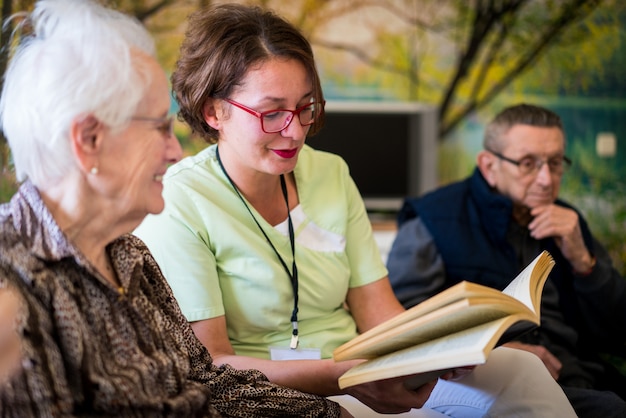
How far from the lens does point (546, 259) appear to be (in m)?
1.55

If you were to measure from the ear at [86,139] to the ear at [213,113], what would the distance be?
→ 68cm

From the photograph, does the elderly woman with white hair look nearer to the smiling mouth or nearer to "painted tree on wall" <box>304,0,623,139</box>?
the smiling mouth

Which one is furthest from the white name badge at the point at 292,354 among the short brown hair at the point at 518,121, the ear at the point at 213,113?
the short brown hair at the point at 518,121

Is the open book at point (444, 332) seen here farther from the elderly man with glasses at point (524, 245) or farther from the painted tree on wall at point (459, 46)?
the painted tree on wall at point (459, 46)

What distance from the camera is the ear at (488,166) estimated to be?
266 cm

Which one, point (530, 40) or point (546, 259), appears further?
point (530, 40)

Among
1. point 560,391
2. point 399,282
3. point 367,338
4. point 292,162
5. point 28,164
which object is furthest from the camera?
point 399,282

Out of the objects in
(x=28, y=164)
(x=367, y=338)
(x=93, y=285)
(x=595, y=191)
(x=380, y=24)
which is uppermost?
(x=380, y=24)

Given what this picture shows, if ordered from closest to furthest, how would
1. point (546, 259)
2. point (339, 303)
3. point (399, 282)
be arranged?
point (546, 259) → point (339, 303) → point (399, 282)

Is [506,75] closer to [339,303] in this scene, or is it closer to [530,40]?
[530,40]

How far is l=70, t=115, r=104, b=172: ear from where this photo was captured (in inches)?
44.9

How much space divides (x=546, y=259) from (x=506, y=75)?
3499 millimetres

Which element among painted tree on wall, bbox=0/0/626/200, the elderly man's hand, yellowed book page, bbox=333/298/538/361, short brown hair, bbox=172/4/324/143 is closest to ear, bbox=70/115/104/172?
yellowed book page, bbox=333/298/538/361

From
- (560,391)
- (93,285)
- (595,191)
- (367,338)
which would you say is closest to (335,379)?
(367,338)
